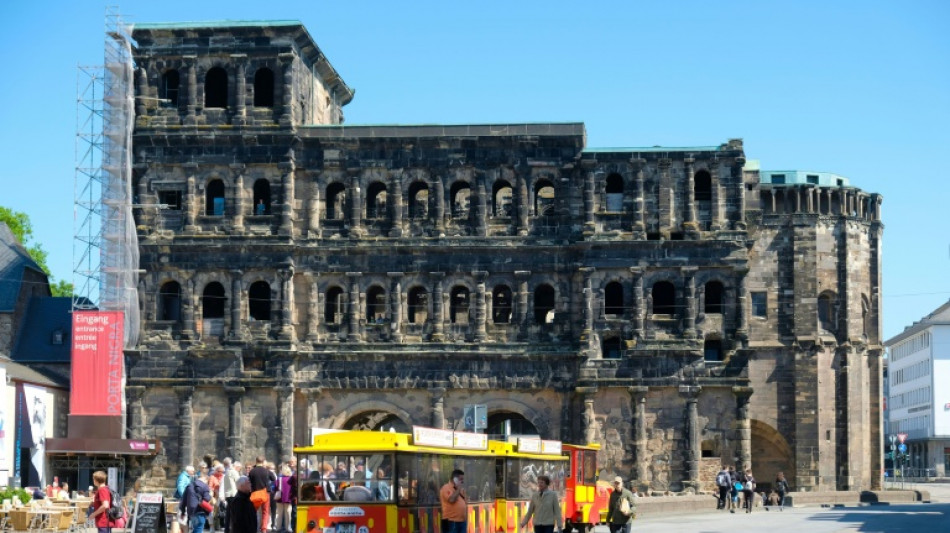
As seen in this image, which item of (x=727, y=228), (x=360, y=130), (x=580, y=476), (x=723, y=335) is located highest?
(x=360, y=130)

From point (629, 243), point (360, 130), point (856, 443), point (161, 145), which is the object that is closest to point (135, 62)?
point (161, 145)

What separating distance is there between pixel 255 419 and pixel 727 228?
18718 millimetres

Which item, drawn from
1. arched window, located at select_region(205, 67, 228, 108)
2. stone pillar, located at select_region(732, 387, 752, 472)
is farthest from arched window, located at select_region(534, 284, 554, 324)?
arched window, located at select_region(205, 67, 228, 108)

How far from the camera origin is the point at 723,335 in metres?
61.2

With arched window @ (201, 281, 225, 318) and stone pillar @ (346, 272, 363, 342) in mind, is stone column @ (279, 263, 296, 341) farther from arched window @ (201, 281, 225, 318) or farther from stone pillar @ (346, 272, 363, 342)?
arched window @ (201, 281, 225, 318)

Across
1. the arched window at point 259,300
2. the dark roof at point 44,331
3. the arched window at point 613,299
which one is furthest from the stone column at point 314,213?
the dark roof at point 44,331

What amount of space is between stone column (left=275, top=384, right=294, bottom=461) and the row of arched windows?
10.8 m

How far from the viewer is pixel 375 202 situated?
63.2 m

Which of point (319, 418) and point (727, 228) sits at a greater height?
point (727, 228)

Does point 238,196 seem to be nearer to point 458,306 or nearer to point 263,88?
point 263,88

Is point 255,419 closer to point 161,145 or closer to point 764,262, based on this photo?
point 161,145

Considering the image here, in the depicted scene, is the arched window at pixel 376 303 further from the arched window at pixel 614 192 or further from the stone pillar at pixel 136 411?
the arched window at pixel 614 192

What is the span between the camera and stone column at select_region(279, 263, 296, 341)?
61250 mm

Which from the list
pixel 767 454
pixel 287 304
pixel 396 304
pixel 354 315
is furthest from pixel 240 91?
pixel 767 454
